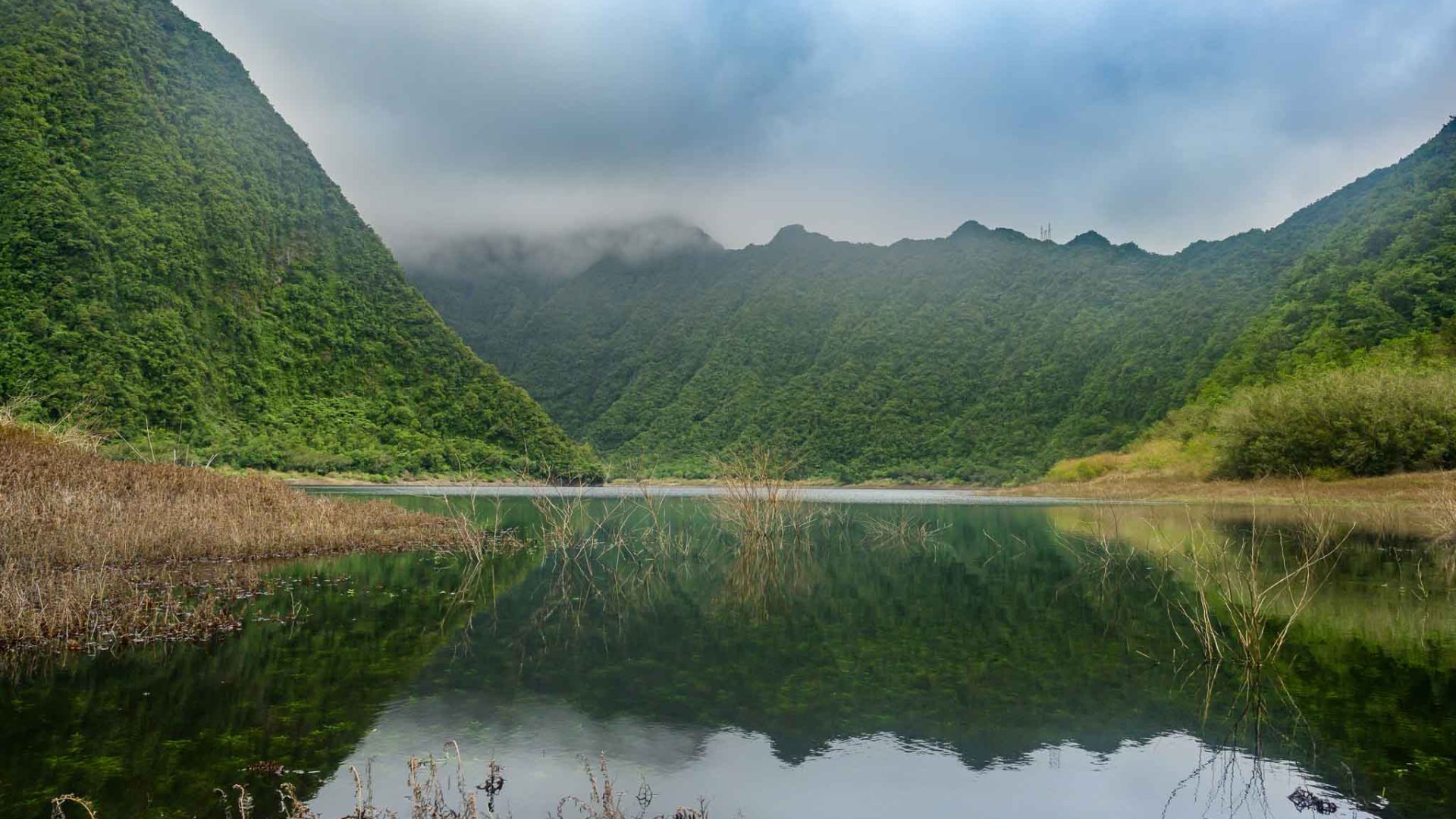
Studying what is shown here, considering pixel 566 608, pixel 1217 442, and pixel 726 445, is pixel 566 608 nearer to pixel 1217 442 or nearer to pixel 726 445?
pixel 1217 442

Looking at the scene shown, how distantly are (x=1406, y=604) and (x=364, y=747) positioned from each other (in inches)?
499

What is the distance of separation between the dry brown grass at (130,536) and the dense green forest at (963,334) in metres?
50.5

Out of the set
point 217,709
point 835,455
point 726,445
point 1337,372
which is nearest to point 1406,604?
point 217,709

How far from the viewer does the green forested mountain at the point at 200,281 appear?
48.3 m

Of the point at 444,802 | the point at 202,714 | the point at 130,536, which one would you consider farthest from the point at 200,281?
the point at 444,802

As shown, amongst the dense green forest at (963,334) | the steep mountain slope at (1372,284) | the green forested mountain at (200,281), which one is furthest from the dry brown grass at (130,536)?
the dense green forest at (963,334)

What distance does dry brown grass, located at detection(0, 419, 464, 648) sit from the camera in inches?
364

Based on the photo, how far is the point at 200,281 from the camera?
194 feet

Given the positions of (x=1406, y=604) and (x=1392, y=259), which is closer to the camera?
(x=1406, y=604)

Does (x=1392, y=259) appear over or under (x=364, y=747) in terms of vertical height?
over

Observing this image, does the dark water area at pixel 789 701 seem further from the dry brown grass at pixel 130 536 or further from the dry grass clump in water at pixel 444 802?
the dry brown grass at pixel 130 536

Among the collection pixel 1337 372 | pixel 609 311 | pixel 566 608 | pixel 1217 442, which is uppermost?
pixel 609 311

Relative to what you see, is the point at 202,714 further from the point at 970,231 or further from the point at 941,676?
the point at 970,231

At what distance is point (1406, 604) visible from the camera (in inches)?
448
